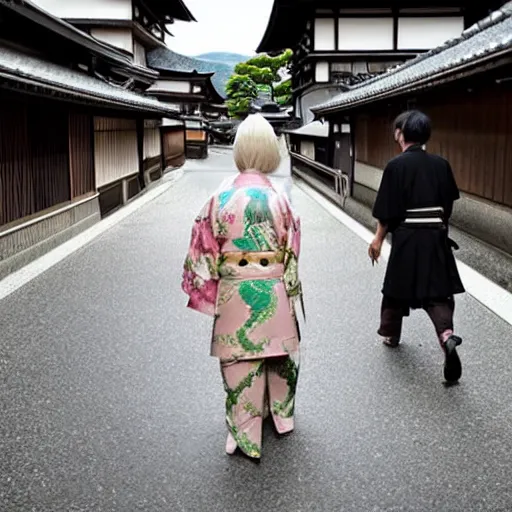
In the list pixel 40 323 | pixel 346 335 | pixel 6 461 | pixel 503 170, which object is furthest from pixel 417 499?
pixel 503 170

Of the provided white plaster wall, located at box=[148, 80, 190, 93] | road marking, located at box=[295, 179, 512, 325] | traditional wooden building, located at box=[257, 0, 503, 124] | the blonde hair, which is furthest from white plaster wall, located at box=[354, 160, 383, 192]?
white plaster wall, located at box=[148, 80, 190, 93]

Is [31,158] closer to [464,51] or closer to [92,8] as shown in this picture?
[464,51]

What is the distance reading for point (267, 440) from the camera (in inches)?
166

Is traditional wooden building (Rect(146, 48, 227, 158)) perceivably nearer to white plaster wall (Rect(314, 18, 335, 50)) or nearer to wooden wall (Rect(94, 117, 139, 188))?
white plaster wall (Rect(314, 18, 335, 50))

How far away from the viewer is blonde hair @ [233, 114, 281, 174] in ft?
12.8

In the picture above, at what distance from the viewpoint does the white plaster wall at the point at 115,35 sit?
1396 inches

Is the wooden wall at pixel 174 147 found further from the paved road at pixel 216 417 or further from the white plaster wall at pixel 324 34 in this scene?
the paved road at pixel 216 417

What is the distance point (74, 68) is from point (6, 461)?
14086mm

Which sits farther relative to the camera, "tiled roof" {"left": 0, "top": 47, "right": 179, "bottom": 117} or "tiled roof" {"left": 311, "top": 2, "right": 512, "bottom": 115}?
"tiled roof" {"left": 0, "top": 47, "right": 179, "bottom": 117}

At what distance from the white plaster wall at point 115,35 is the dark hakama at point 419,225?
32.4 meters

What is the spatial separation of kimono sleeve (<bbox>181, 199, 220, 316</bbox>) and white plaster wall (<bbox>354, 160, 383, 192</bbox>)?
1214cm

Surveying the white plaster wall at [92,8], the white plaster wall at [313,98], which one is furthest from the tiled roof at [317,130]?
the white plaster wall at [92,8]

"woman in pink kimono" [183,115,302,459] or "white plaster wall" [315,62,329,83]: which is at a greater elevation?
"white plaster wall" [315,62,329,83]

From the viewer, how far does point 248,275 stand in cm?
396
